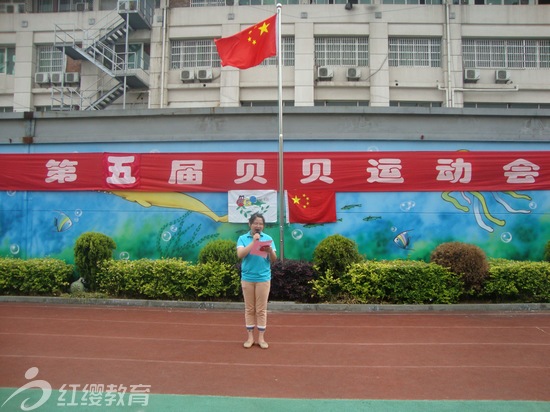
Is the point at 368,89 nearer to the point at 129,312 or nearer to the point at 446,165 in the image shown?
the point at 446,165

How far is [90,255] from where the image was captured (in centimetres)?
983

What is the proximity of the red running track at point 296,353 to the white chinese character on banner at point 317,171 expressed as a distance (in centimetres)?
354

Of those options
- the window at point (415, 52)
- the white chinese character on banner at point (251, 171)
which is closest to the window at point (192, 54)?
the window at point (415, 52)

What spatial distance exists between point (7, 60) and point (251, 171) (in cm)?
1846

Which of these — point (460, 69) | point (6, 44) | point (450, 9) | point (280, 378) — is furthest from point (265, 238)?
point (6, 44)

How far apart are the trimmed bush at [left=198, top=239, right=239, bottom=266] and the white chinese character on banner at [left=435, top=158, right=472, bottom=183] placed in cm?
526

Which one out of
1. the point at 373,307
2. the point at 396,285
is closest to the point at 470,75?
the point at 396,285

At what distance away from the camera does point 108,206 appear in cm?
1127

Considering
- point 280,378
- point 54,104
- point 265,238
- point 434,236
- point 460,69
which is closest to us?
point 280,378

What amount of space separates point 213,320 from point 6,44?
21.5 meters

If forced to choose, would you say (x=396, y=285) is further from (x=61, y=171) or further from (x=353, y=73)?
(x=353, y=73)

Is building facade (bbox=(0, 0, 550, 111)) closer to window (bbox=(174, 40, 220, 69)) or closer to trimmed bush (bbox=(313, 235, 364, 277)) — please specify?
window (bbox=(174, 40, 220, 69))

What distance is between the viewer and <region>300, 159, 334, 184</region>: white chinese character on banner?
10812 mm

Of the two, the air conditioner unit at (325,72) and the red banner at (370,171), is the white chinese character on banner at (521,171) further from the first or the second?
the air conditioner unit at (325,72)
